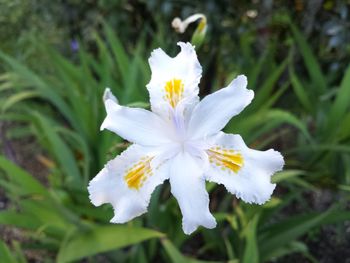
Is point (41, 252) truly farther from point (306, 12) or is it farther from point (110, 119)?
point (306, 12)

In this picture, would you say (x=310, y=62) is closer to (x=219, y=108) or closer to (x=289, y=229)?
(x=289, y=229)

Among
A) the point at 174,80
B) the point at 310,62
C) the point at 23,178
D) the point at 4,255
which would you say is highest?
the point at 310,62

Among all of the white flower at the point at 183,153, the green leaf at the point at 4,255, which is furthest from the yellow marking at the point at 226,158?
the green leaf at the point at 4,255

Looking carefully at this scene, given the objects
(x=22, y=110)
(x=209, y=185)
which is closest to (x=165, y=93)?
(x=209, y=185)

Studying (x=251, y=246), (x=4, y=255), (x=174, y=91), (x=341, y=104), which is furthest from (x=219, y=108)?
(x=341, y=104)

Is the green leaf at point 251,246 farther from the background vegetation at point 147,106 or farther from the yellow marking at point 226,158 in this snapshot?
the yellow marking at point 226,158

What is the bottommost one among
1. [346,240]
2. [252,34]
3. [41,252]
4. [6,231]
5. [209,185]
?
[346,240]

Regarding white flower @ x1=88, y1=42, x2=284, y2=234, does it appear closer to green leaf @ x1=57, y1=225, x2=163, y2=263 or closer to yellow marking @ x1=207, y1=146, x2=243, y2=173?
yellow marking @ x1=207, y1=146, x2=243, y2=173
